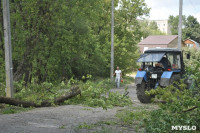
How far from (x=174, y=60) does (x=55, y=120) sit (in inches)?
265

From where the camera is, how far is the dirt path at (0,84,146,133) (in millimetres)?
7261

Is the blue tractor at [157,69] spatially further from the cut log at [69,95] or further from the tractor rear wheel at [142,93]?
the cut log at [69,95]

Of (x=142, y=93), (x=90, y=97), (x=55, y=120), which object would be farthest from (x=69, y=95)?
(x=55, y=120)

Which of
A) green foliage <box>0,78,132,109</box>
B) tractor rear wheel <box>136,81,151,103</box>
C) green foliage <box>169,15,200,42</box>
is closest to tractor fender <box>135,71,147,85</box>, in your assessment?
tractor rear wheel <box>136,81,151,103</box>

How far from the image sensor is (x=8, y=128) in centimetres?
737

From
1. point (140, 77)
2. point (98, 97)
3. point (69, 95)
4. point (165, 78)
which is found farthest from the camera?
point (140, 77)

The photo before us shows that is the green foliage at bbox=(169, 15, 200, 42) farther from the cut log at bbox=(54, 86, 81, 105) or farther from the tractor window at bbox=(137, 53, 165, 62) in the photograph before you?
the cut log at bbox=(54, 86, 81, 105)

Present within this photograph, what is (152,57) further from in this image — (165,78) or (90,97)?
(90,97)

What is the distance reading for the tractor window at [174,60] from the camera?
13.0 m

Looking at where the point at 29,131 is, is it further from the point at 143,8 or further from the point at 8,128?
the point at 143,8

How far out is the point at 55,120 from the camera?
8.51 meters

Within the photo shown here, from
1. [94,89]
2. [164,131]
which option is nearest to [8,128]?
[164,131]

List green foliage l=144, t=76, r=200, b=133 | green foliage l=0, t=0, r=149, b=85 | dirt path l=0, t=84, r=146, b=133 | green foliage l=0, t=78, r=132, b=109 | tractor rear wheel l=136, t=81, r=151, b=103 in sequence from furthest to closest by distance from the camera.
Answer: green foliage l=0, t=0, r=149, b=85
tractor rear wheel l=136, t=81, r=151, b=103
green foliage l=0, t=78, r=132, b=109
dirt path l=0, t=84, r=146, b=133
green foliage l=144, t=76, r=200, b=133

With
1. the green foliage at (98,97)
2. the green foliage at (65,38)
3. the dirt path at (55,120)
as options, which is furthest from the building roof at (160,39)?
the dirt path at (55,120)
